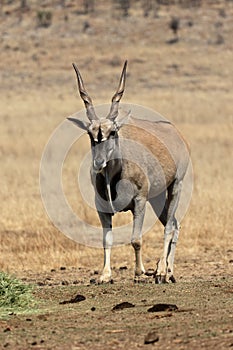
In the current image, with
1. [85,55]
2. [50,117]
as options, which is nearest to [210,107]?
[50,117]

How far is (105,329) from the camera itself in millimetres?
6859

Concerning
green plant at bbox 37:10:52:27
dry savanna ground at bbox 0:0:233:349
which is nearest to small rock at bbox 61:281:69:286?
dry savanna ground at bbox 0:0:233:349

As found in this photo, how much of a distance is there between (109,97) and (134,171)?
32.4 m

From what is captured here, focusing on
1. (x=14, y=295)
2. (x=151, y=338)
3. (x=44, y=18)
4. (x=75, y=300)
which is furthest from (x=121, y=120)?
(x=44, y=18)

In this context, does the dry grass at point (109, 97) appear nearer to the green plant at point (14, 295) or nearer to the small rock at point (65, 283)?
the small rock at point (65, 283)

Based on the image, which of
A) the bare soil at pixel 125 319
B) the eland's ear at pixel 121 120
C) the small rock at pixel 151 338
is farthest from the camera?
the eland's ear at pixel 121 120

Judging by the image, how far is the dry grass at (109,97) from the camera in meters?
13.6

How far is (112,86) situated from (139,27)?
13662 millimetres

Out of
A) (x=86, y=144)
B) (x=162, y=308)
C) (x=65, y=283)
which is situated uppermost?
(x=162, y=308)

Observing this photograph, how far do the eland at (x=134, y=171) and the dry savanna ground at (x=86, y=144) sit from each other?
481mm

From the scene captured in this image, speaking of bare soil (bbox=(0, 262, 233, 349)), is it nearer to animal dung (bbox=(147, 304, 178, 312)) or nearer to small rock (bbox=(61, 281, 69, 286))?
animal dung (bbox=(147, 304, 178, 312))

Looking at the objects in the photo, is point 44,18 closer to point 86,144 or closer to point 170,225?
point 86,144

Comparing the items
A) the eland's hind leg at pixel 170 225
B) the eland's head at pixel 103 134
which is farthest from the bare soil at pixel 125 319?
the eland's head at pixel 103 134

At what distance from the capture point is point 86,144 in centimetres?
2861
